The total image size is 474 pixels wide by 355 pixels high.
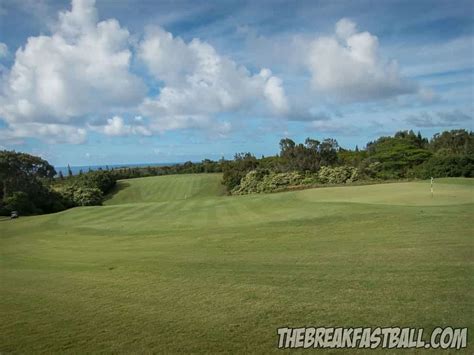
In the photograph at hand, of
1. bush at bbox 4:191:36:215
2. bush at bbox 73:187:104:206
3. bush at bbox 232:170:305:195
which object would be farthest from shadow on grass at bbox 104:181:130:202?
bush at bbox 4:191:36:215

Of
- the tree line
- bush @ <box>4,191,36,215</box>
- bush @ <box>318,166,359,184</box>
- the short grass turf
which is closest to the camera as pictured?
the short grass turf

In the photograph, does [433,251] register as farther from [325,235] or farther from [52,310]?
[52,310]

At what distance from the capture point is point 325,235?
41.7 feet

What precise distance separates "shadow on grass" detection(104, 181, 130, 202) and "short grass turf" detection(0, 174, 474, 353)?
65.2 m

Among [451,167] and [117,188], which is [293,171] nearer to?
[451,167]

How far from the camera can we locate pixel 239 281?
7.56 meters

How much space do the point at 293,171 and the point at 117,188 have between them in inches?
Result: 1679

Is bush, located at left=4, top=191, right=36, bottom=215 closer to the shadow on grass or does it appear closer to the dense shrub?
the shadow on grass

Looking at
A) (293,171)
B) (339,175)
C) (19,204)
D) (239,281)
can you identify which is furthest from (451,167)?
(19,204)

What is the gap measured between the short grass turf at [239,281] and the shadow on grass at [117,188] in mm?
65202

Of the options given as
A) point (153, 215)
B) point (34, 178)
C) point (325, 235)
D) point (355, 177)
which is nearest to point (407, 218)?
point (325, 235)

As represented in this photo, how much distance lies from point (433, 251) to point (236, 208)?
1479 cm

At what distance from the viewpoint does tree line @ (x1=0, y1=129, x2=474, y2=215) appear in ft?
153

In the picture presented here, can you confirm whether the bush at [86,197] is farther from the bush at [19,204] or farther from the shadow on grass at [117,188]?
the bush at [19,204]
